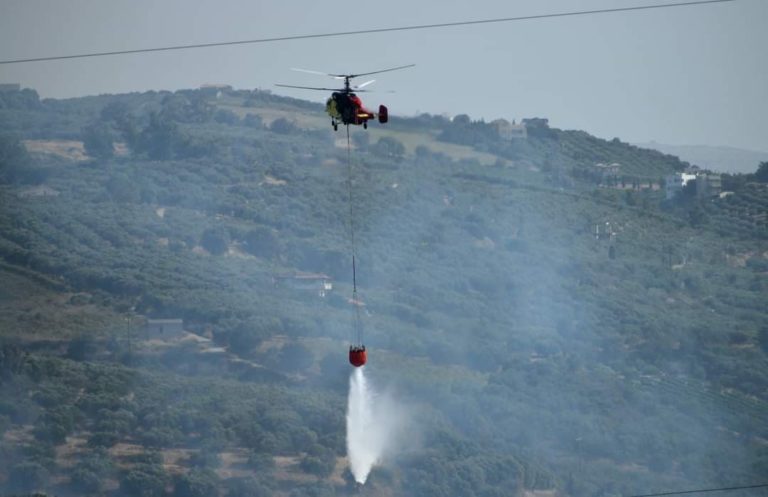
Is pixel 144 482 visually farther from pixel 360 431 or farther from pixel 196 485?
pixel 360 431

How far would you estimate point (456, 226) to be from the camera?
4193 inches

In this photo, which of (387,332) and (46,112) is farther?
(46,112)

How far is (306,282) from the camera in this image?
91.3 meters

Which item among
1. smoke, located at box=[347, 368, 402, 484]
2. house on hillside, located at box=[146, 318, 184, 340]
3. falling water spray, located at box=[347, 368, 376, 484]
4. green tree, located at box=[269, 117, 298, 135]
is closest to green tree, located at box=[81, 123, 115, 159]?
green tree, located at box=[269, 117, 298, 135]

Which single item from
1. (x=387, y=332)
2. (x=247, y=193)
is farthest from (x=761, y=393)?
(x=247, y=193)

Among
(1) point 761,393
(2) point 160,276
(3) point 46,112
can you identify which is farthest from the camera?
(3) point 46,112

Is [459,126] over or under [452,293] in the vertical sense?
over

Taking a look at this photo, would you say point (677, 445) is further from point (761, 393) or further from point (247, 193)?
point (247, 193)

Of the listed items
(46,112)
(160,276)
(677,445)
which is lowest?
(677,445)

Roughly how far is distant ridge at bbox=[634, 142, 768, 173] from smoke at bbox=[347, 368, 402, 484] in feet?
205

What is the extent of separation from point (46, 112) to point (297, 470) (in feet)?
230

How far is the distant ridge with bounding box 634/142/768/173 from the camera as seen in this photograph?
417 feet

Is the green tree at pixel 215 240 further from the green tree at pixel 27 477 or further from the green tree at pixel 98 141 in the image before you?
the green tree at pixel 27 477

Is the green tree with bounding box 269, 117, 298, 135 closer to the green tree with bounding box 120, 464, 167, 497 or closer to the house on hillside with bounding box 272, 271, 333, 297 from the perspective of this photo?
the house on hillside with bounding box 272, 271, 333, 297
